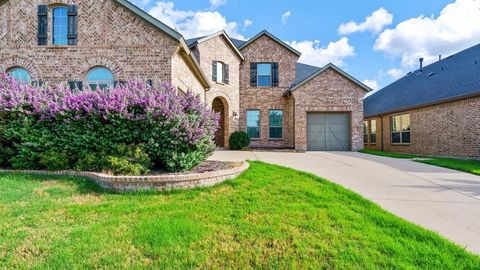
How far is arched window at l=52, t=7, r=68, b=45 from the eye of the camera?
1012 cm

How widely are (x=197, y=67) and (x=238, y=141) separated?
560 cm

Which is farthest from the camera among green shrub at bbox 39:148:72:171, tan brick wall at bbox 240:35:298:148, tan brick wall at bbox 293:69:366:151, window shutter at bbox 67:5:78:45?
tan brick wall at bbox 240:35:298:148

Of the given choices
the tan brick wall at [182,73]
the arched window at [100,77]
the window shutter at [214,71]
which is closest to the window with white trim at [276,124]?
the window shutter at [214,71]

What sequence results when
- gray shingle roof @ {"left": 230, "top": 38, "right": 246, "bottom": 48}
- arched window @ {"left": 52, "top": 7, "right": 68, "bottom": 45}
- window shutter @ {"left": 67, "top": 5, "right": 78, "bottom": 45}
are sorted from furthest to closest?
gray shingle roof @ {"left": 230, "top": 38, "right": 246, "bottom": 48}
arched window @ {"left": 52, "top": 7, "right": 68, "bottom": 45}
window shutter @ {"left": 67, "top": 5, "right": 78, "bottom": 45}

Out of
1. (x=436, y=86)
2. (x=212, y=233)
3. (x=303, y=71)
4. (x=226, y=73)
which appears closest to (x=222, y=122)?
(x=226, y=73)

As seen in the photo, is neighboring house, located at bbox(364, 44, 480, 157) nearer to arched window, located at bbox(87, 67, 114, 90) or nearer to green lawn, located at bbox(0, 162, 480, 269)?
green lawn, located at bbox(0, 162, 480, 269)

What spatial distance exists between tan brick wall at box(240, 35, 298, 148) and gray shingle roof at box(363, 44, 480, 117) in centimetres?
722

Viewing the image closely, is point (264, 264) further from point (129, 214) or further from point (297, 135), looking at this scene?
point (297, 135)

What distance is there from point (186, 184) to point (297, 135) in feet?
38.4

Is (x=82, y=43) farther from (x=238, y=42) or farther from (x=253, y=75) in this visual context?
(x=238, y=42)

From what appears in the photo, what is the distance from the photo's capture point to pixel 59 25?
33.4 feet

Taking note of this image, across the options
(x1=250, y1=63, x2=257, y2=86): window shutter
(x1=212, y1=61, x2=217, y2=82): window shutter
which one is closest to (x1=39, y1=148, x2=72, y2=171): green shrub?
(x1=212, y1=61, x2=217, y2=82): window shutter

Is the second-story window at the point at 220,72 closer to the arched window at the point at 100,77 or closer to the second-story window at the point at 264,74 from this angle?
the second-story window at the point at 264,74

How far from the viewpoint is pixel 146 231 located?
11.1ft
